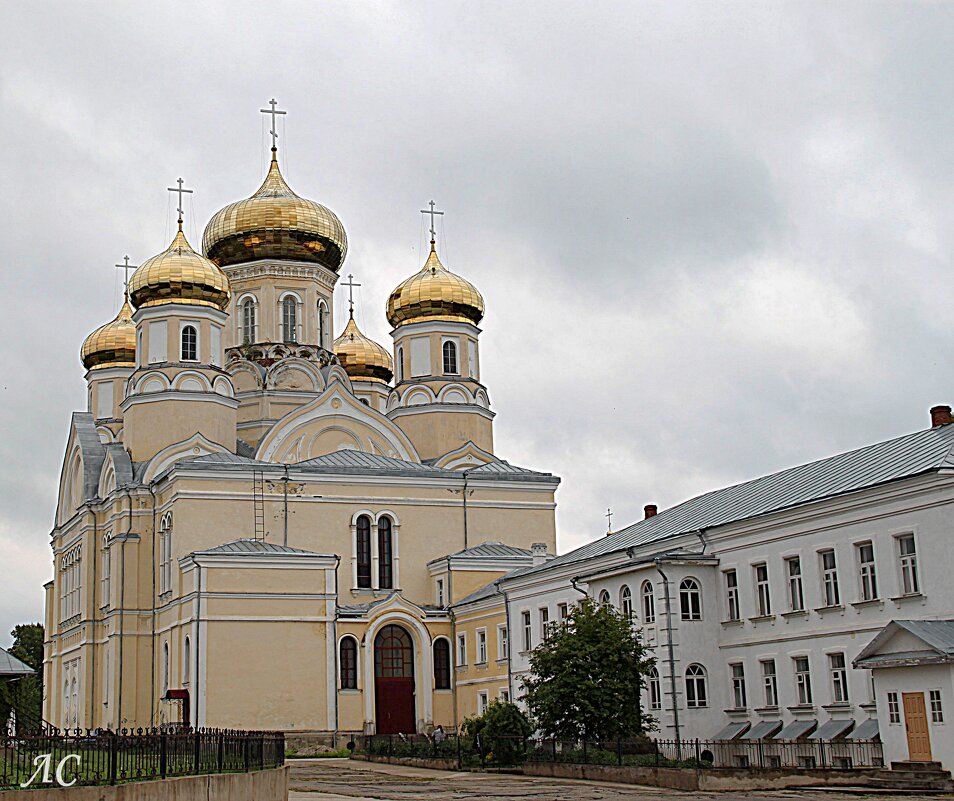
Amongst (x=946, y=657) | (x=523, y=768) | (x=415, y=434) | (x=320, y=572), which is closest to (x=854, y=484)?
(x=946, y=657)

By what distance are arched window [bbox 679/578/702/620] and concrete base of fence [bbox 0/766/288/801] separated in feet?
36.2

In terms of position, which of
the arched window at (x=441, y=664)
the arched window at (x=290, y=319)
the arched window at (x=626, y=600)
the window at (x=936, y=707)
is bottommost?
the window at (x=936, y=707)

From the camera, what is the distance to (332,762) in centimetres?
3036

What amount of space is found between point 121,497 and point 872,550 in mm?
23093

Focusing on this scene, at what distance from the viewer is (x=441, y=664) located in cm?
3778

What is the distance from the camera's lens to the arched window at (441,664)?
3762 cm

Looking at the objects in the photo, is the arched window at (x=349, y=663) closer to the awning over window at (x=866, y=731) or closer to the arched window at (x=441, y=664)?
the arched window at (x=441, y=664)

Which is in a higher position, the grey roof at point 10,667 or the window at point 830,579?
the window at point 830,579

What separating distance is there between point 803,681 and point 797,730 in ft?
3.46

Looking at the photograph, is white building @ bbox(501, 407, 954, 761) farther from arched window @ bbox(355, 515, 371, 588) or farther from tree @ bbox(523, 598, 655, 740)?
arched window @ bbox(355, 515, 371, 588)

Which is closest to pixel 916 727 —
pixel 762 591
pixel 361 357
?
pixel 762 591

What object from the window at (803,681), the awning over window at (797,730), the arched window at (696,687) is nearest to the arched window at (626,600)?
the arched window at (696,687)

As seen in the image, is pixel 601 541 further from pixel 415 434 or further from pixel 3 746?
pixel 3 746

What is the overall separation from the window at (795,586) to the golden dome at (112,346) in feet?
102
